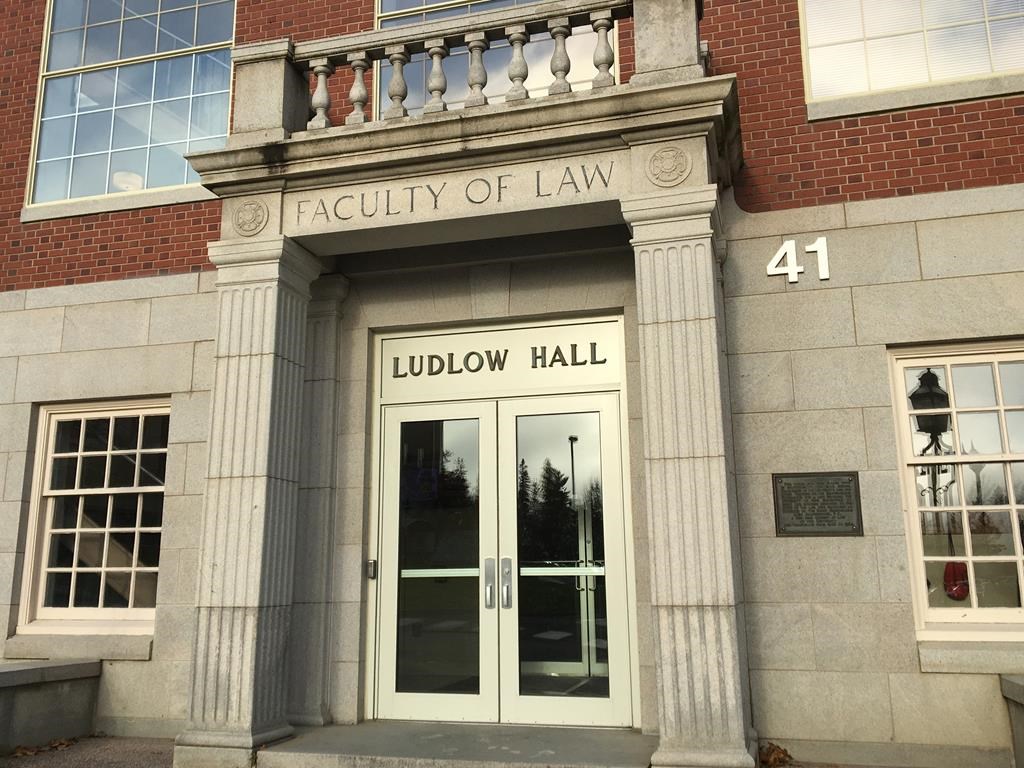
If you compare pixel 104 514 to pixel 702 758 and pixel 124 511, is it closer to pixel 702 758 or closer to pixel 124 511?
pixel 124 511

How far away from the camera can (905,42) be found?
7.29 metres

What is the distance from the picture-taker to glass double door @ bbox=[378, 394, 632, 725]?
6.78m

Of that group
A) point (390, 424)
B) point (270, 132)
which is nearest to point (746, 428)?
point (390, 424)

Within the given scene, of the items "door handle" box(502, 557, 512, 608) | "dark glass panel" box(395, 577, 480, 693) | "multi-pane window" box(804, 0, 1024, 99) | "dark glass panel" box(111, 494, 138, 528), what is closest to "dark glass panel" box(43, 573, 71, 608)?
"dark glass panel" box(111, 494, 138, 528)

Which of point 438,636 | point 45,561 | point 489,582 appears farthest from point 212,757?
point 45,561

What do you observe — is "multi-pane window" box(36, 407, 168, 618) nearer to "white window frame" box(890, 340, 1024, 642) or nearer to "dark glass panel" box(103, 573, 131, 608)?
"dark glass panel" box(103, 573, 131, 608)

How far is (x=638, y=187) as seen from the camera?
6102mm

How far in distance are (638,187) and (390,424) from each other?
2.93 metres

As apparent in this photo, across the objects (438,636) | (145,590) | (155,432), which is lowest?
(438,636)

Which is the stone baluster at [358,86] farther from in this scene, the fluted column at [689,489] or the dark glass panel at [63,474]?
the dark glass panel at [63,474]

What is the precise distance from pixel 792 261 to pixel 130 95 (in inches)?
268

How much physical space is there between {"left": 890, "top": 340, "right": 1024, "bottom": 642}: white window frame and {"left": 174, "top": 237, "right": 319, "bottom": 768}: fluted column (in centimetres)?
448

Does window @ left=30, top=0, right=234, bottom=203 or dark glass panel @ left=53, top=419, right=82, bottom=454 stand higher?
window @ left=30, top=0, right=234, bottom=203

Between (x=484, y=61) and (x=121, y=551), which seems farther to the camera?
(x=484, y=61)
